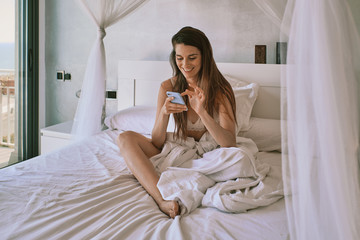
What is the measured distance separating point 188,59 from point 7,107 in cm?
215

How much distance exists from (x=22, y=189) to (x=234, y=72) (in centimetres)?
173

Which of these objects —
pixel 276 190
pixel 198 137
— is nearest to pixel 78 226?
pixel 276 190

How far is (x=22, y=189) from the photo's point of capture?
1.39 metres

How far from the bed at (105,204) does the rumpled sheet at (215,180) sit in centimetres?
2

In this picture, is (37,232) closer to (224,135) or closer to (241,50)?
(224,135)

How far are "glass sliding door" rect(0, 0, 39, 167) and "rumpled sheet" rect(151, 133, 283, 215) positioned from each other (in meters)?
2.06

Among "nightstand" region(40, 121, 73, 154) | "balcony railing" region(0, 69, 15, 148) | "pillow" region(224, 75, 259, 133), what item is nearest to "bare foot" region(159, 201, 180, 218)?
"pillow" region(224, 75, 259, 133)

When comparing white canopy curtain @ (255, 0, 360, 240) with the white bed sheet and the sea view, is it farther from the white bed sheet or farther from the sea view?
the sea view

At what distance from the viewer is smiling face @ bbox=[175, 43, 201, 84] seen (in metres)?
1.75

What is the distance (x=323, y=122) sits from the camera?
812 millimetres

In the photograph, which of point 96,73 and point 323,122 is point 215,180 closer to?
point 323,122

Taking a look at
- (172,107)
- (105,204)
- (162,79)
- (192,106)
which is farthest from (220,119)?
(162,79)

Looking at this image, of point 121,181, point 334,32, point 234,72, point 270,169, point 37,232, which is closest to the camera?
point 334,32

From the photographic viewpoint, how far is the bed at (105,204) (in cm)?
108
